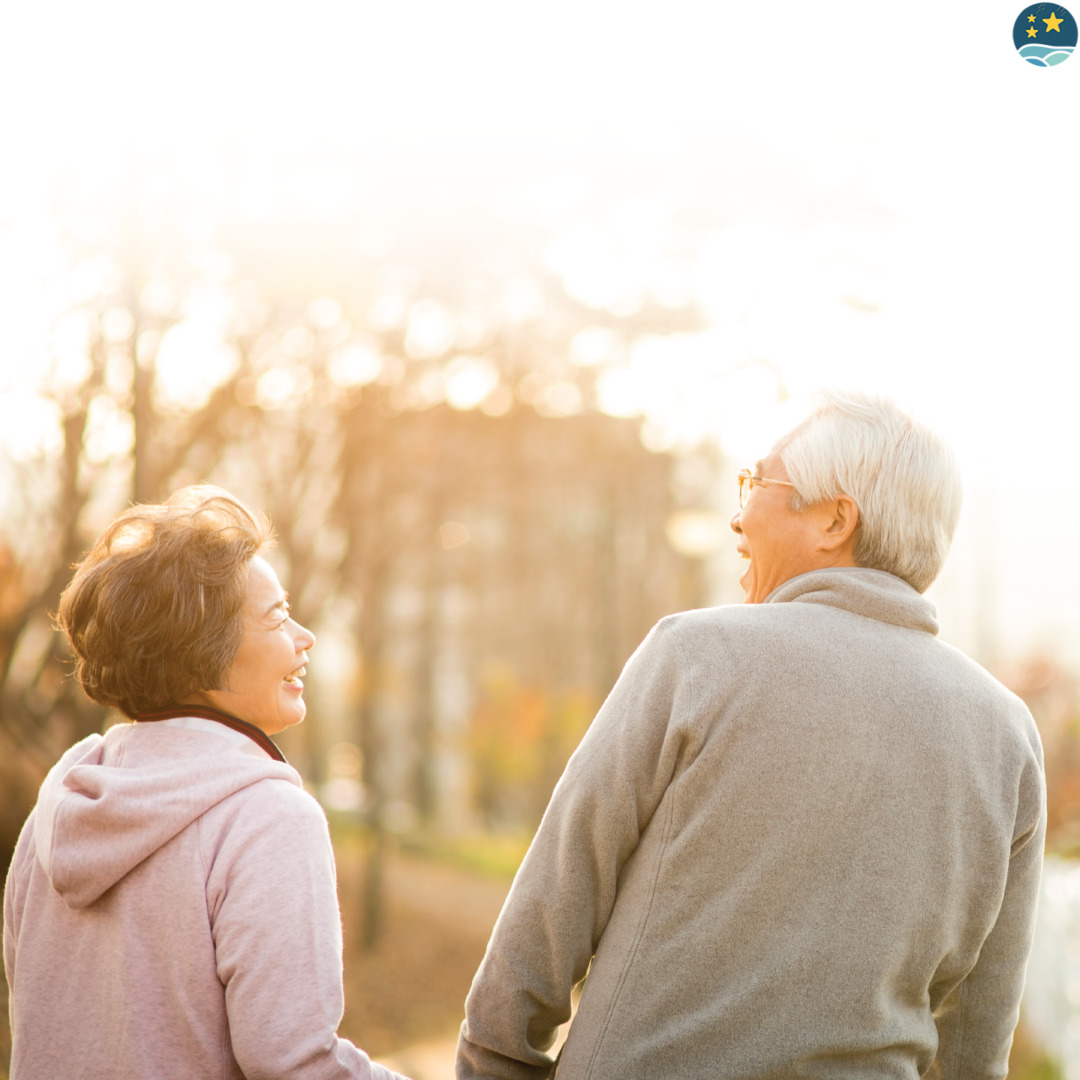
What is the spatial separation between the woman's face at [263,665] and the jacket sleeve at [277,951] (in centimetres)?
18

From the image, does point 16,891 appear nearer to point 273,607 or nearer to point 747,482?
point 273,607

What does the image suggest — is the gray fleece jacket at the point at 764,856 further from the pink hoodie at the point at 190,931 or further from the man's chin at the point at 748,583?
the pink hoodie at the point at 190,931

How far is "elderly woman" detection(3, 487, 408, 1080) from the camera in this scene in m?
1.53

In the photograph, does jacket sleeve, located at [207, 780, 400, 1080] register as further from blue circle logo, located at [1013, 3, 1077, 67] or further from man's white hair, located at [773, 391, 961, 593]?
blue circle logo, located at [1013, 3, 1077, 67]

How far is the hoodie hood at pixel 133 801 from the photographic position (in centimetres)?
156

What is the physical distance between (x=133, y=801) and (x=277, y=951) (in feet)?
0.92

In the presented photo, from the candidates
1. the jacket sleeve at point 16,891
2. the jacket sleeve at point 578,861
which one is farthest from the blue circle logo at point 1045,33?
the jacket sleeve at point 16,891

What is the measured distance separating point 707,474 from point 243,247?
760cm

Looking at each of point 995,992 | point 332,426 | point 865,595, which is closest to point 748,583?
point 865,595

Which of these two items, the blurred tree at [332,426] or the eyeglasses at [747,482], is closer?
the eyeglasses at [747,482]

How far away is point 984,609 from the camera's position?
10023 mm

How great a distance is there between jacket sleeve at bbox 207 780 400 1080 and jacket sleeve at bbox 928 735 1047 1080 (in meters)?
1.01

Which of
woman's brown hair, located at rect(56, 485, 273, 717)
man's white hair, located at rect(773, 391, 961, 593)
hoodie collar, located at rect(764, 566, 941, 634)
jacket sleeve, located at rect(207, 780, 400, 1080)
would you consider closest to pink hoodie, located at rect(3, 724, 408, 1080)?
jacket sleeve, located at rect(207, 780, 400, 1080)

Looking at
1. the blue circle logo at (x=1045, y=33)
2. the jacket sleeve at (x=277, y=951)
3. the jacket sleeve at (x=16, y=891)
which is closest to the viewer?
the jacket sleeve at (x=277, y=951)
